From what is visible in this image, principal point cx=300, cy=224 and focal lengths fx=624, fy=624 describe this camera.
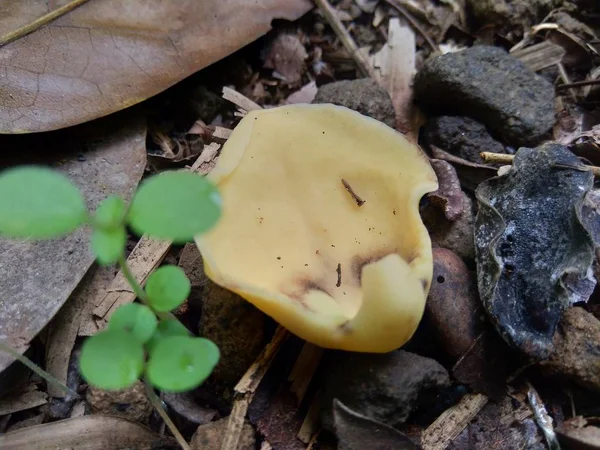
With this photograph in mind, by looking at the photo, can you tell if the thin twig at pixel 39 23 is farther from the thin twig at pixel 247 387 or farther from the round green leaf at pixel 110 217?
the thin twig at pixel 247 387

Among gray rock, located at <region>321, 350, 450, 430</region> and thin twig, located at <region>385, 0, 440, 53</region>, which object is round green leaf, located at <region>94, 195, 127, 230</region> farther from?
thin twig, located at <region>385, 0, 440, 53</region>

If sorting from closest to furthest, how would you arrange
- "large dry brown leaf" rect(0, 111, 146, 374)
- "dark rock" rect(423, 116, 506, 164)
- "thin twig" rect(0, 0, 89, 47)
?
"large dry brown leaf" rect(0, 111, 146, 374) → "thin twig" rect(0, 0, 89, 47) → "dark rock" rect(423, 116, 506, 164)

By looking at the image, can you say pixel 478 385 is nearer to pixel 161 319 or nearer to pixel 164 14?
pixel 161 319

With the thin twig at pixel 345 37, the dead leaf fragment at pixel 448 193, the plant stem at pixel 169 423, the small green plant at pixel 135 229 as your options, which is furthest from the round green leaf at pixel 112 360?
the thin twig at pixel 345 37

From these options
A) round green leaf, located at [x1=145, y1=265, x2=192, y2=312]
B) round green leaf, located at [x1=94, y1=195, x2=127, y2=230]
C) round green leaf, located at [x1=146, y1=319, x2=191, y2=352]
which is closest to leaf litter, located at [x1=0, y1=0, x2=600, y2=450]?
round green leaf, located at [x1=146, y1=319, x2=191, y2=352]

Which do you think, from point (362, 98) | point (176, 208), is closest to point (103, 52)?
point (362, 98)

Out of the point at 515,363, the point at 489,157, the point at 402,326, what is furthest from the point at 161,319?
the point at 489,157
